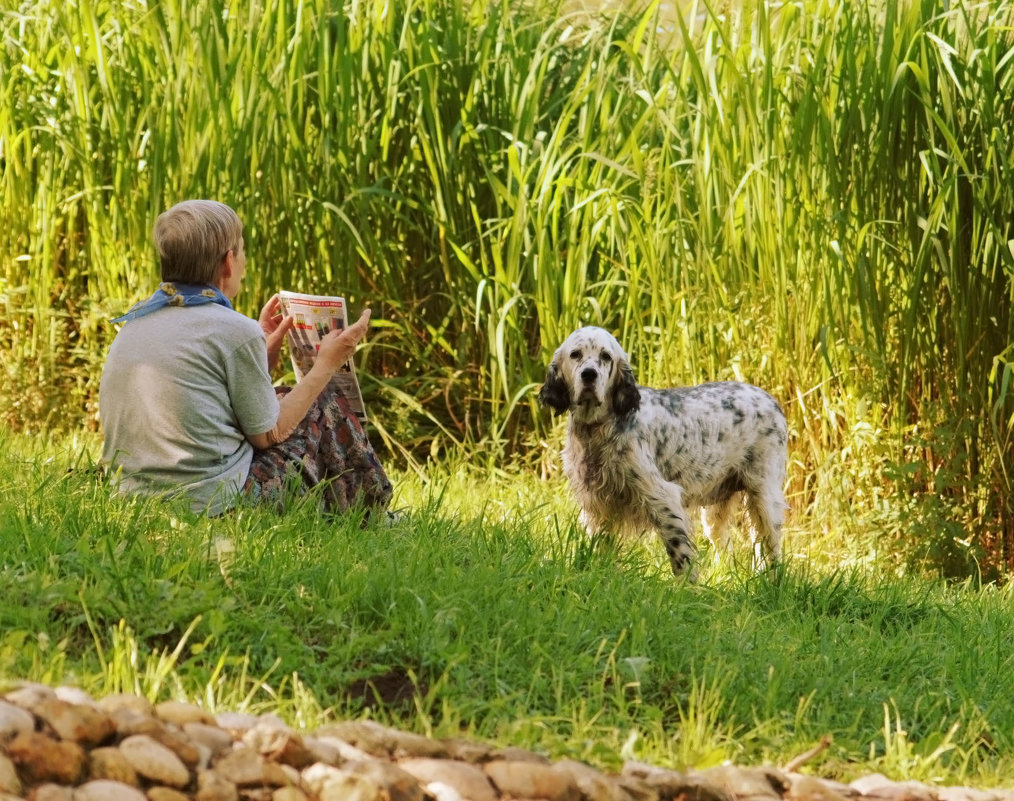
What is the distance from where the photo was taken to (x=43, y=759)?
7.59 feet

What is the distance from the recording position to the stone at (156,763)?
2375mm

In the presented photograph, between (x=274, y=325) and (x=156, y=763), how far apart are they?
8.82 feet

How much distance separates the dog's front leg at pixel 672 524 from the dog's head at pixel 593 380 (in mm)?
325

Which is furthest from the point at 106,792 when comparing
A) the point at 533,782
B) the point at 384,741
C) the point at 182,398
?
the point at 182,398

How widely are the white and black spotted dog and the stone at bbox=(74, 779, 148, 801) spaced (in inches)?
106

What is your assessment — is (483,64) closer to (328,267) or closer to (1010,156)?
(328,267)

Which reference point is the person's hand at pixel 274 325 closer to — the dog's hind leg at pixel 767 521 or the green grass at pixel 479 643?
the green grass at pixel 479 643

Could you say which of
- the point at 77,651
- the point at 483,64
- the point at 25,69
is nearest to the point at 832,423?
the point at 483,64

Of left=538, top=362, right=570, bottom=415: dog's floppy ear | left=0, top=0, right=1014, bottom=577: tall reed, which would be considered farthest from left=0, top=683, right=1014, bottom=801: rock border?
left=0, top=0, right=1014, bottom=577: tall reed

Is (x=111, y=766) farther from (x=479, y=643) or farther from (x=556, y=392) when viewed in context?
(x=556, y=392)

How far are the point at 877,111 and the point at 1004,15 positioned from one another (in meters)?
0.68

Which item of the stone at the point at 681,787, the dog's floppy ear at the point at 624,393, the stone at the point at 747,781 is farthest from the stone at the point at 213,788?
the dog's floppy ear at the point at 624,393

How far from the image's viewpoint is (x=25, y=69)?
272 inches

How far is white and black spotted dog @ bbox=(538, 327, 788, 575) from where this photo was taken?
4836mm
